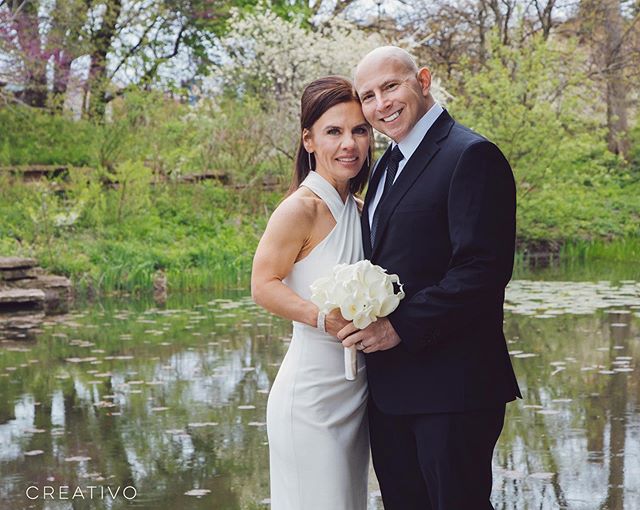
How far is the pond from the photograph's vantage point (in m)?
5.21

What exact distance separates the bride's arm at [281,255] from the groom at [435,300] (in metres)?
0.25

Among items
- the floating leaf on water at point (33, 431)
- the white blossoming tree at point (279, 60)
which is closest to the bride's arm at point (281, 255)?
the floating leaf on water at point (33, 431)

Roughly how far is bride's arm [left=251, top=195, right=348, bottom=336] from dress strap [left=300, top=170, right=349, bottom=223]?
88 millimetres

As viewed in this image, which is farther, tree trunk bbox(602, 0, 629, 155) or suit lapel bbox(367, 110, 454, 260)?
tree trunk bbox(602, 0, 629, 155)

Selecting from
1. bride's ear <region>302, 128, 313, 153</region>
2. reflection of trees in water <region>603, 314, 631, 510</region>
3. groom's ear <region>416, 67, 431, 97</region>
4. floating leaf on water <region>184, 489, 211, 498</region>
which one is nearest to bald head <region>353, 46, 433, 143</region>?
groom's ear <region>416, 67, 431, 97</region>

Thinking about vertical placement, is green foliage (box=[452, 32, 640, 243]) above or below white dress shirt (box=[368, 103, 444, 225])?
above

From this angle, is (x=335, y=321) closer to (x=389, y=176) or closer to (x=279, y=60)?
(x=389, y=176)

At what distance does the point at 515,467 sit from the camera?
17.9 feet

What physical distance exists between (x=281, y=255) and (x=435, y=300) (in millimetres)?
584

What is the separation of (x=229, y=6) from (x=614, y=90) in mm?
10045

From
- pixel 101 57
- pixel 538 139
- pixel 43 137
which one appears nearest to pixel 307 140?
pixel 538 139

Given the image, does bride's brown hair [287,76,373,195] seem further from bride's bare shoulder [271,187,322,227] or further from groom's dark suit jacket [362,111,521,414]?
groom's dark suit jacket [362,111,521,414]

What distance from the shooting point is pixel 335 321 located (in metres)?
3.19

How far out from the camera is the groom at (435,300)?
3051 mm
